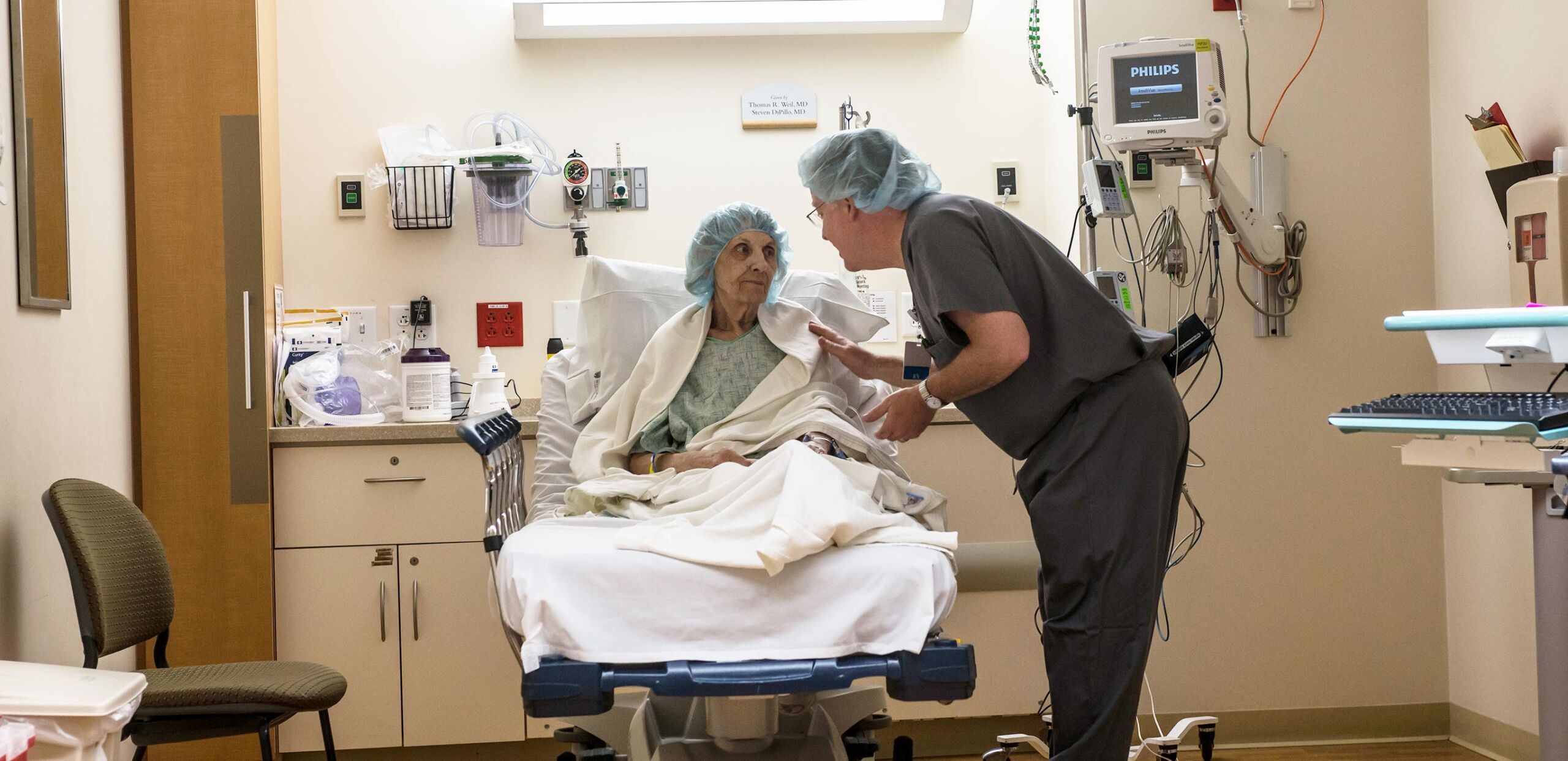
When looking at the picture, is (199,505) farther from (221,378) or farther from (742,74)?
(742,74)

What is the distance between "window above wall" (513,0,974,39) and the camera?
344 centimetres

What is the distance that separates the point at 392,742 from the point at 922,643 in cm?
182

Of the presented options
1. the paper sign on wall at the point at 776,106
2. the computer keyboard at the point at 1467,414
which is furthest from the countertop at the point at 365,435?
the computer keyboard at the point at 1467,414

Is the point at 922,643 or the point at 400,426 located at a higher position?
the point at 400,426

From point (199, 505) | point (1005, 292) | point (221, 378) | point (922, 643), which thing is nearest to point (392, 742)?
point (199, 505)

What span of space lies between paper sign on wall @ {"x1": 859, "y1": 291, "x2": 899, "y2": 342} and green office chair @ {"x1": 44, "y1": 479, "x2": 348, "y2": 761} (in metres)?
1.86

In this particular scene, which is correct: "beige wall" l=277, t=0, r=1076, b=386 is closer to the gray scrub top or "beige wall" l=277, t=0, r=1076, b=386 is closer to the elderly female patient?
the elderly female patient

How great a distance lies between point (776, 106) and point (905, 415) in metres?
1.64

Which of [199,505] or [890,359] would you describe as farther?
[199,505]

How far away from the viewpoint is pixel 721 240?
264 centimetres

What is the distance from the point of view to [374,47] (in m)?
3.46

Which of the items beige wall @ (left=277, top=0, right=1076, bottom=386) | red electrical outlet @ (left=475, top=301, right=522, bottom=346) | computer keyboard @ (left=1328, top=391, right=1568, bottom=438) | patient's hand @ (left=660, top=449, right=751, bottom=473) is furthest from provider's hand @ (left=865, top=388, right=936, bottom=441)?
red electrical outlet @ (left=475, top=301, right=522, bottom=346)

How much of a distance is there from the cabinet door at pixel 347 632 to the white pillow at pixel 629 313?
2.56ft

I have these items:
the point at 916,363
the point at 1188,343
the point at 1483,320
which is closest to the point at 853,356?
the point at 916,363
